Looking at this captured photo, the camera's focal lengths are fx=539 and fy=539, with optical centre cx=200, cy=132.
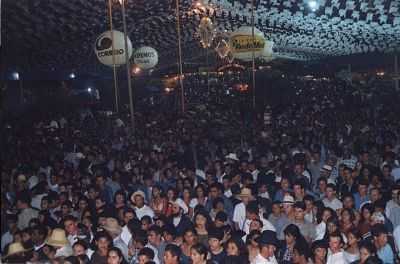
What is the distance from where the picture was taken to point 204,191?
6105mm

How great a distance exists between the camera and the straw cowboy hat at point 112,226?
4848 mm

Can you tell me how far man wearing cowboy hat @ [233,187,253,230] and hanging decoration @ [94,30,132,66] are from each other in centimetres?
317

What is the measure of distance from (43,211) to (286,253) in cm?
250

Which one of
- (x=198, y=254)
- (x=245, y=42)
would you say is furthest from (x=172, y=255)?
(x=245, y=42)

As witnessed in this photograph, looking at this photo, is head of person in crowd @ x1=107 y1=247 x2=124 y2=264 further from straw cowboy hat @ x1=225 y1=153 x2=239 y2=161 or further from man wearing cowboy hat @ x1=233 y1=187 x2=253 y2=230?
straw cowboy hat @ x1=225 y1=153 x2=239 y2=161

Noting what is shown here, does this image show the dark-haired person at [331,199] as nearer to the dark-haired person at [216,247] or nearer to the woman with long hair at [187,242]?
the dark-haired person at [216,247]

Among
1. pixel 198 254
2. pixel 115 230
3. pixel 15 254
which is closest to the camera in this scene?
pixel 15 254

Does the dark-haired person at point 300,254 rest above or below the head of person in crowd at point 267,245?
below

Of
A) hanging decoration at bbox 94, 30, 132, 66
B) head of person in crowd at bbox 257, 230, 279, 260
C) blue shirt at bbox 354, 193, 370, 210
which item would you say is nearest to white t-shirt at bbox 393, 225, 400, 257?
blue shirt at bbox 354, 193, 370, 210

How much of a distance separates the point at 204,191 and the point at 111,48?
2899 millimetres

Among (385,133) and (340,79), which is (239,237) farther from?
(340,79)

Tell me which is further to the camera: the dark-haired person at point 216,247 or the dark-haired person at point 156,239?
the dark-haired person at point 156,239

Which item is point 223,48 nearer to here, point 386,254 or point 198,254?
point 386,254

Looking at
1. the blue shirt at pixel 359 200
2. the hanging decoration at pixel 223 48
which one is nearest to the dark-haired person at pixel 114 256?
the blue shirt at pixel 359 200
